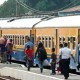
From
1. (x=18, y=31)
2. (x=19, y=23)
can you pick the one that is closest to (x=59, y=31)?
(x=18, y=31)

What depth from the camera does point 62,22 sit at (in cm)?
3053

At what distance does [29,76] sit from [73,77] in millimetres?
1768

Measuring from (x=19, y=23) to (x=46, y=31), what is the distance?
6.15m

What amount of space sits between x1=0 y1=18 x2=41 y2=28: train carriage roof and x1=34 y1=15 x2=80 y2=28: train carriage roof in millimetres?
1586

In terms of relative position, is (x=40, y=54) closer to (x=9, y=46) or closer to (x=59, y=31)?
(x=59, y=31)

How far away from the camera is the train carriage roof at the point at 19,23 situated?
3601cm

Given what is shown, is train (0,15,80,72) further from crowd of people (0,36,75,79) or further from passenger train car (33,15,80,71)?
crowd of people (0,36,75,79)

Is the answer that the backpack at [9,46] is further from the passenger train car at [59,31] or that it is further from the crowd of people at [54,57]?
the crowd of people at [54,57]

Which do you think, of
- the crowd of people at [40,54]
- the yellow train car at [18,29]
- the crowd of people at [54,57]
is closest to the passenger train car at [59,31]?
the crowd of people at [40,54]

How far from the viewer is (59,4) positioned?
334 feet

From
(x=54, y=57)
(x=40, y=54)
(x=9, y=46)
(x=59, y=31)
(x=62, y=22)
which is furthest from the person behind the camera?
(x=9, y=46)

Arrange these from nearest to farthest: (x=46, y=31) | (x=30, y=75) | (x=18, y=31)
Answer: (x=30, y=75)
(x=46, y=31)
(x=18, y=31)

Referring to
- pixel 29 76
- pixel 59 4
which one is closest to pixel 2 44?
pixel 29 76

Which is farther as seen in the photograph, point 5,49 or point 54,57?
point 5,49
